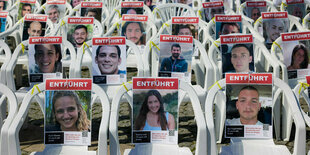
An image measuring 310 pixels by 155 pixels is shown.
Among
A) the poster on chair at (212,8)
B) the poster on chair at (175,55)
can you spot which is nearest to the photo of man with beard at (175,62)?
the poster on chair at (175,55)

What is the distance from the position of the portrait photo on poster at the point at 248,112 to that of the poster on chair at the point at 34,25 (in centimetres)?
272

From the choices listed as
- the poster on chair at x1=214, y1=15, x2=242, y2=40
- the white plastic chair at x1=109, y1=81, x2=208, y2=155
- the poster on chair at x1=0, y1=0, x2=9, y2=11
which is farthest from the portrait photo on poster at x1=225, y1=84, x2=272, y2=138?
the poster on chair at x1=0, y1=0, x2=9, y2=11

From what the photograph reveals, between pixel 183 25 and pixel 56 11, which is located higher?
pixel 56 11

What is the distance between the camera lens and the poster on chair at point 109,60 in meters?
4.08

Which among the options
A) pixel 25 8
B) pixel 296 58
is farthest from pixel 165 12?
pixel 296 58

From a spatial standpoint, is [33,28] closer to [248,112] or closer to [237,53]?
[237,53]

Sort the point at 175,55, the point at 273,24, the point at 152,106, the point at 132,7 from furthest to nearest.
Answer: the point at 132,7, the point at 273,24, the point at 175,55, the point at 152,106

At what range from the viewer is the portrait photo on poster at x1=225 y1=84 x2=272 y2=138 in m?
3.05

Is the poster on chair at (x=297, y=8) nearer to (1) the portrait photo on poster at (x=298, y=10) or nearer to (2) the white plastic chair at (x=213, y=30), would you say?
(1) the portrait photo on poster at (x=298, y=10)

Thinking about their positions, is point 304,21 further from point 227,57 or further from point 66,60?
point 66,60

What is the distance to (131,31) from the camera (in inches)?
198

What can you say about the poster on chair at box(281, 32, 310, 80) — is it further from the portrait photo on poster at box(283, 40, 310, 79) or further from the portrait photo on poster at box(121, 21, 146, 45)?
the portrait photo on poster at box(121, 21, 146, 45)

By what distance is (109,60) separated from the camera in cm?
413

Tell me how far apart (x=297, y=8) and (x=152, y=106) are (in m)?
4.05
